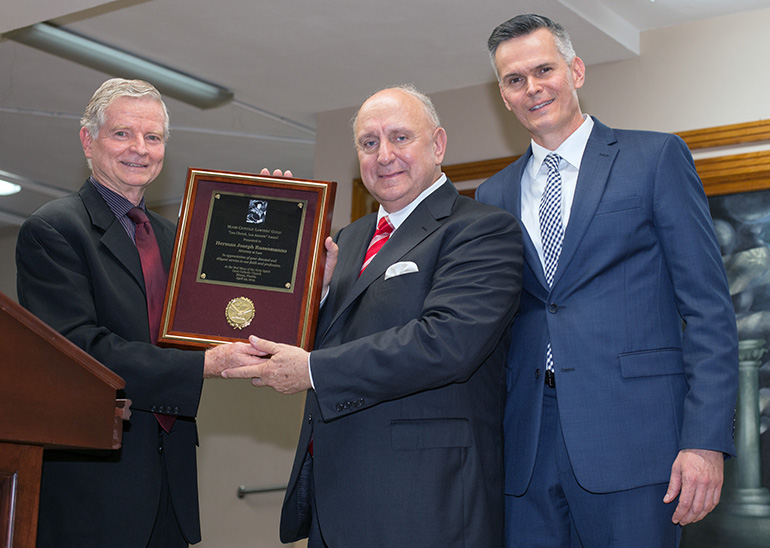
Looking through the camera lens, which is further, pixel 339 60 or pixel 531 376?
pixel 339 60

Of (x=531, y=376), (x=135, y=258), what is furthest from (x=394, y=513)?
(x=135, y=258)

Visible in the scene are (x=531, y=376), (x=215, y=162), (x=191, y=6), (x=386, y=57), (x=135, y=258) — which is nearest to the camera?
(x=531, y=376)

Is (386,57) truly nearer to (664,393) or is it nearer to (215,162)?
(215,162)

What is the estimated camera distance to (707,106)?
3.93 m

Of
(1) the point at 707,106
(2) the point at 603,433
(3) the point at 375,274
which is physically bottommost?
(2) the point at 603,433

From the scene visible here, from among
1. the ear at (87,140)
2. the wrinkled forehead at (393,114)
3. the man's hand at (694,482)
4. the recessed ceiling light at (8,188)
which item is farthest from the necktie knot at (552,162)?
the recessed ceiling light at (8,188)

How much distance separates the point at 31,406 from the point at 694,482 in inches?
51.8

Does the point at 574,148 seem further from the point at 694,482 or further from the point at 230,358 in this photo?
the point at 230,358

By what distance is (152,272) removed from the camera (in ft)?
7.36

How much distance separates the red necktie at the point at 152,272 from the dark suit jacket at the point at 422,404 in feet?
1.49

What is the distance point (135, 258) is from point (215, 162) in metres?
4.27

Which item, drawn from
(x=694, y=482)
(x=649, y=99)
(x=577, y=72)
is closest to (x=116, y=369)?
(x=694, y=482)

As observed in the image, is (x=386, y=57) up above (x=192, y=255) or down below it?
above

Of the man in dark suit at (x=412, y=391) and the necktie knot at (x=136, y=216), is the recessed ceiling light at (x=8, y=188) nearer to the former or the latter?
the necktie knot at (x=136, y=216)
